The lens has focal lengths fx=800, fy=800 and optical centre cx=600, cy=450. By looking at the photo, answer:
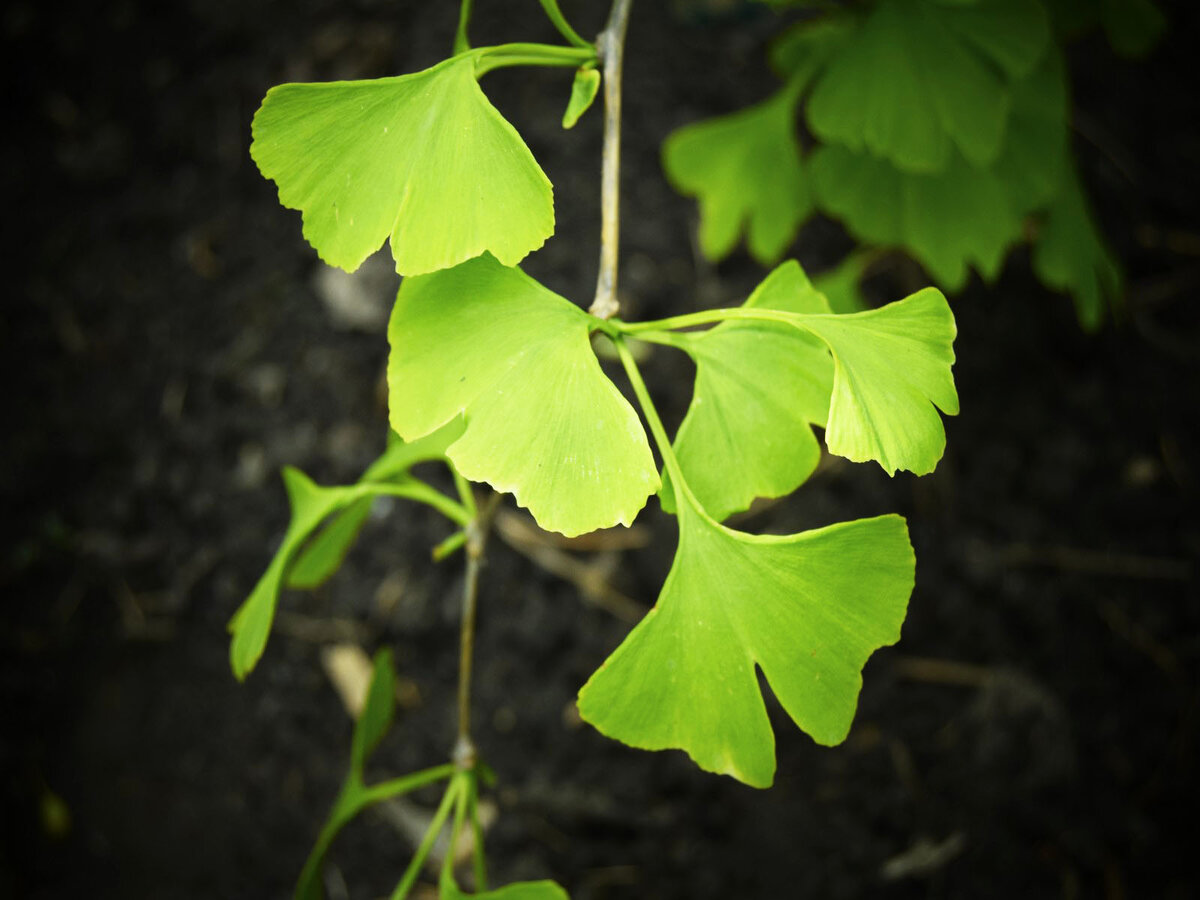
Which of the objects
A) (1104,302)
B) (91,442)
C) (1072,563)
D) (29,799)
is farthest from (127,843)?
(1104,302)

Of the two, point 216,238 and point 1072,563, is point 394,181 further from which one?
point 1072,563

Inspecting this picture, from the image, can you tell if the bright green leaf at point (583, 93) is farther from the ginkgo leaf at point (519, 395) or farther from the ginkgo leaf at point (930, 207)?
the ginkgo leaf at point (930, 207)

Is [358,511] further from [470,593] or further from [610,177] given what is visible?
[610,177]

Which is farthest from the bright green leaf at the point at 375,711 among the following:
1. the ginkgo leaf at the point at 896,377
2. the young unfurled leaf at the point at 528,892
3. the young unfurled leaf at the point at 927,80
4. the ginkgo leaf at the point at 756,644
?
the young unfurled leaf at the point at 927,80

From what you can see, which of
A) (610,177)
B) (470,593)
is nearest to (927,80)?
(610,177)

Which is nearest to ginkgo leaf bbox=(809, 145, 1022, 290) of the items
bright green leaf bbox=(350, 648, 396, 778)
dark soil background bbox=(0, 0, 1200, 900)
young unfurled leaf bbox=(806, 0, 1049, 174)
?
young unfurled leaf bbox=(806, 0, 1049, 174)
